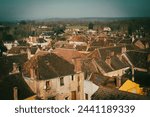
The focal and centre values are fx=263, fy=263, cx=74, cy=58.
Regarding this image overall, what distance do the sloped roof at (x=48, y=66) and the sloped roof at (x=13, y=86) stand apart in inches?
10.5

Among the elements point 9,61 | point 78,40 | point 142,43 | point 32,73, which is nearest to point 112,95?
point 142,43

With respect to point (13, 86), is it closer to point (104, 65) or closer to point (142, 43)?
point (104, 65)

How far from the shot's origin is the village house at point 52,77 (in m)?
6.51

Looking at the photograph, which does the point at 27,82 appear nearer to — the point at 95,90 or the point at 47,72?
the point at 47,72

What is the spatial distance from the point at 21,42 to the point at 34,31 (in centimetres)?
44

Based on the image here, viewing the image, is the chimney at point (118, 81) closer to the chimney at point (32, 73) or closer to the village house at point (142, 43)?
the village house at point (142, 43)

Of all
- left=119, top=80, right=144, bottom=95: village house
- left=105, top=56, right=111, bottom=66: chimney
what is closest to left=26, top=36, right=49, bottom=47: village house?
left=105, top=56, right=111, bottom=66: chimney

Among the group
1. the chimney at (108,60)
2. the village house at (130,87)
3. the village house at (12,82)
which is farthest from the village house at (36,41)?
the village house at (130,87)

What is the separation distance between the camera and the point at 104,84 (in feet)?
21.7

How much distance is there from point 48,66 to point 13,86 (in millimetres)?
988

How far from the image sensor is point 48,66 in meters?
6.64

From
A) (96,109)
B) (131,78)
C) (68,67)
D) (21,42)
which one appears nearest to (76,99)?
(96,109)

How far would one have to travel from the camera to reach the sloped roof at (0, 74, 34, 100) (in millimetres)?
6258

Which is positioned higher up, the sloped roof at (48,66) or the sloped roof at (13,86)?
the sloped roof at (48,66)
